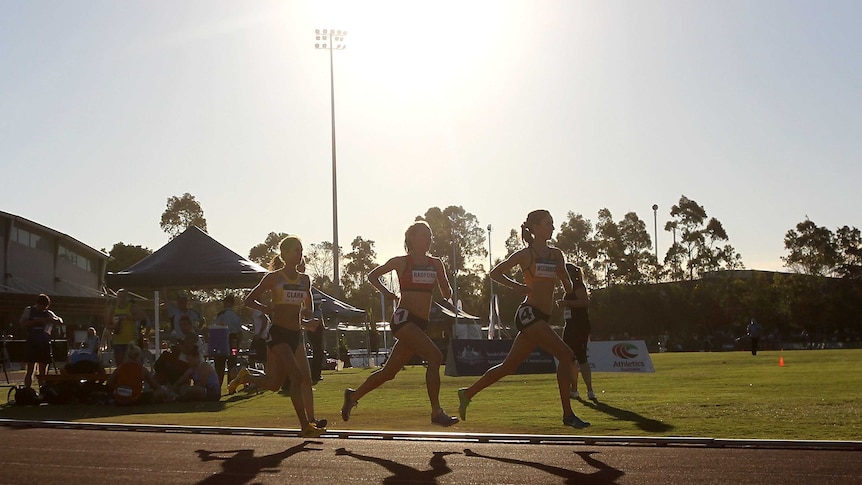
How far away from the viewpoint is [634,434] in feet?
31.7

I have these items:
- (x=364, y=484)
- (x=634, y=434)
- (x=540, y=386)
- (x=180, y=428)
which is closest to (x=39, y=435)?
(x=180, y=428)

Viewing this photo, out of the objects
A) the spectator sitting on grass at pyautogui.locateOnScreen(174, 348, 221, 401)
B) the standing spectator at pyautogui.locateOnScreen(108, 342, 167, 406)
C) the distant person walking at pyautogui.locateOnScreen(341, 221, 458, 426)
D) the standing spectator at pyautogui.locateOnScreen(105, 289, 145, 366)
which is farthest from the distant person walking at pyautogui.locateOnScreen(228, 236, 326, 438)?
the standing spectator at pyautogui.locateOnScreen(105, 289, 145, 366)

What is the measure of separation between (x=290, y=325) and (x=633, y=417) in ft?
13.6

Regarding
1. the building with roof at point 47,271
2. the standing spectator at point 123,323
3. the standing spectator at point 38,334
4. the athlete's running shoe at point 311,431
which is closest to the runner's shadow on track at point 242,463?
the athlete's running shoe at point 311,431

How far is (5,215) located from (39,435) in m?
58.5

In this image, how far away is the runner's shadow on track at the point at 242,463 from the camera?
22.9ft

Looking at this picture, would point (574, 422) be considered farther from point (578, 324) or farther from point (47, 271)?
point (47, 271)

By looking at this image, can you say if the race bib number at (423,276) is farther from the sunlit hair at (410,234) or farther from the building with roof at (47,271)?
the building with roof at (47,271)

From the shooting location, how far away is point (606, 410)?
42.7ft

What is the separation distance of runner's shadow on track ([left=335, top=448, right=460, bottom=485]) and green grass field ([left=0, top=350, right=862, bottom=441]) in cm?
227

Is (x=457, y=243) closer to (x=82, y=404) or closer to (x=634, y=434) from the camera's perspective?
(x=82, y=404)

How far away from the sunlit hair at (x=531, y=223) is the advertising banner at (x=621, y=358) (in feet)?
49.2

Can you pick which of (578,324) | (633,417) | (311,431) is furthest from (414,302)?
(578,324)

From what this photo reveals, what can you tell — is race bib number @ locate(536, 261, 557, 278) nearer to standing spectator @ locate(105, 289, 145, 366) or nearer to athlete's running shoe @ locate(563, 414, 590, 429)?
athlete's running shoe @ locate(563, 414, 590, 429)
